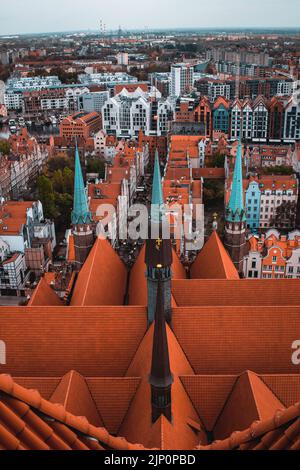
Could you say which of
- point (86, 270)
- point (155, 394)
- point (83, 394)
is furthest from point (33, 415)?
point (86, 270)

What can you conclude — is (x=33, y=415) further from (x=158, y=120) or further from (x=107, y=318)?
(x=158, y=120)

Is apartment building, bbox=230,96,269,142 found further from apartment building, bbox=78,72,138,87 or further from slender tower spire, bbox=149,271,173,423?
slender tower spire, bbox=149,271,173,423

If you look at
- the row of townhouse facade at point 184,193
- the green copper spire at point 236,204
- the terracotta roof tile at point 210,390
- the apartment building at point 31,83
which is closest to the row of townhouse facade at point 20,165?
the row of townhouse facade at point 184,193

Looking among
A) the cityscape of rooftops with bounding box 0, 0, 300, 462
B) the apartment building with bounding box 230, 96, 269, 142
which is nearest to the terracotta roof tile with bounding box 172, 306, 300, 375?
the cityscape of rooftops with bounding box 0, 0, 300, 462

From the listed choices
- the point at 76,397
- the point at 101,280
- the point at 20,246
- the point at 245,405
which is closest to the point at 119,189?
the point at 20,246

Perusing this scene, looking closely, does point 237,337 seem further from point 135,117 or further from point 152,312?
point 135,117

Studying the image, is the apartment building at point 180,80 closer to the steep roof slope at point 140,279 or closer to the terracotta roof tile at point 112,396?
the steep roof slope at point 140,279
